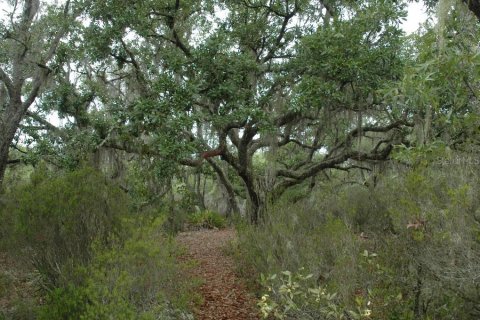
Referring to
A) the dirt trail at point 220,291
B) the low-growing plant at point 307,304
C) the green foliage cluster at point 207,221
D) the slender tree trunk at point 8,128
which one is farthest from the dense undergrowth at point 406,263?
the green foliage cluster at point 207,221

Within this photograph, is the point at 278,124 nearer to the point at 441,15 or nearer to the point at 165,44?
the point at 165,44

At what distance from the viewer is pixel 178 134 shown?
733 cm

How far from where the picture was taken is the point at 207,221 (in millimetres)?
15977

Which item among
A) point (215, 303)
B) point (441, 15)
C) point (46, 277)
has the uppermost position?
point (441, 15)

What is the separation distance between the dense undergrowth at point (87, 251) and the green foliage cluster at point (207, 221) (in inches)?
392

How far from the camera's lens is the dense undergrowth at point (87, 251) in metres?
4.25

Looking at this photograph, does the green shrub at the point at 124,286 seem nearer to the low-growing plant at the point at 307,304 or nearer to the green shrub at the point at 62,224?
the green shrub at the point at 62,224

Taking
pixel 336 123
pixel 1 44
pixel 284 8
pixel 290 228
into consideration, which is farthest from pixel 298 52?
pixel 1 44

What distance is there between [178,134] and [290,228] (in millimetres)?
2527

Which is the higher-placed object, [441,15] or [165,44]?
[165,44]

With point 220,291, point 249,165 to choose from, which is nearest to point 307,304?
point 220,291

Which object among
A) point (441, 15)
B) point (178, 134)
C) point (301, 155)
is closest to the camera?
point (441, 15)

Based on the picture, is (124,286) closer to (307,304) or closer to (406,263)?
(307,304)

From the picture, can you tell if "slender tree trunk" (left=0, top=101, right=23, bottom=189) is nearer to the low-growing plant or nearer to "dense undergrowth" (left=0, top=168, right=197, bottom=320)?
"dense undergrowth" (left=0, top=168, right=197, bottom=320)
